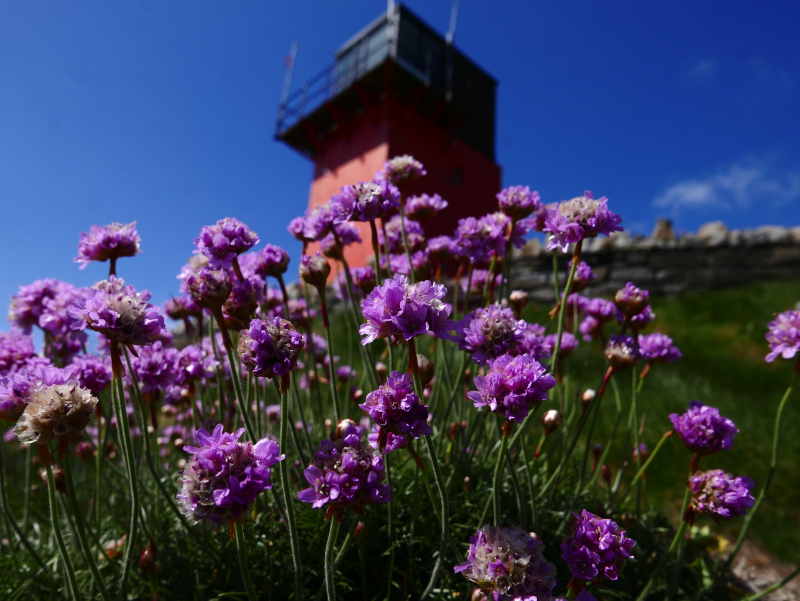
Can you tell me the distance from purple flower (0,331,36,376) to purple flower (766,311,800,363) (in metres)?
2.54

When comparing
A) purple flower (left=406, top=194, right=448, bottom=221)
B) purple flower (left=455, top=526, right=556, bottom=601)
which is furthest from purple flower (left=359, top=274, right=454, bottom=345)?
purple flower (left=406, top=194, right=448, bottom=221)

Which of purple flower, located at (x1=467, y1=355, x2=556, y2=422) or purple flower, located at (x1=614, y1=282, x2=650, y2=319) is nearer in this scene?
purple flower, located at (x1=467, y1=355, x2=556, y2=422)

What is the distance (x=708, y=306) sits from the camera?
7680mm

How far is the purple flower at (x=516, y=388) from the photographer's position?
103 centimetres

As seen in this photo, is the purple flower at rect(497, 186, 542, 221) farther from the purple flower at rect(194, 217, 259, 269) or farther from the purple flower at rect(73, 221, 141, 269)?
the purple flower at rect(73, 221, 141, 269)

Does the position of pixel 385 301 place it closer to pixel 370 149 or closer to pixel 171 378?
pixel 171 378

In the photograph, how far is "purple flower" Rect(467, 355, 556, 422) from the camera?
103 cm

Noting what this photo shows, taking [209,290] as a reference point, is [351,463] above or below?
below

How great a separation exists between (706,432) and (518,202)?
96 cm

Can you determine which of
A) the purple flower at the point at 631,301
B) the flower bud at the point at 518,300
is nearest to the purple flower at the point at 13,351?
the flower bud at the point at 518,300

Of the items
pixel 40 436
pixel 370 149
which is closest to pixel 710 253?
pixel 370 149

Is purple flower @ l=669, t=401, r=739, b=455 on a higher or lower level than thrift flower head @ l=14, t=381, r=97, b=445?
lower

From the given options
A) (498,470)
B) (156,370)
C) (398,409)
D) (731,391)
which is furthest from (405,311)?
(731,391)

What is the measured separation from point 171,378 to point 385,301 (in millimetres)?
1025
